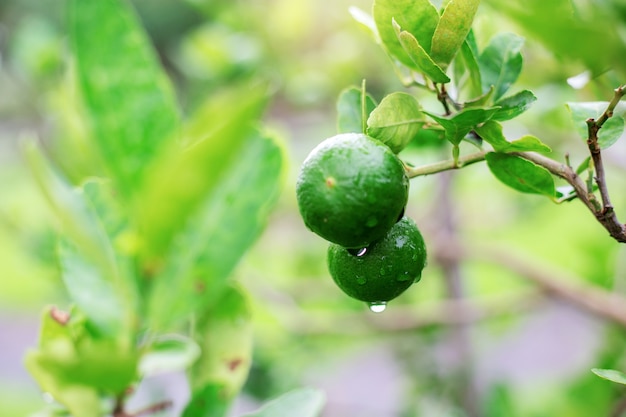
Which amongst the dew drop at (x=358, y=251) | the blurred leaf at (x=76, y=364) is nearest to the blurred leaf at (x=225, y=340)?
the blurred leaf at (x=76, y=364)

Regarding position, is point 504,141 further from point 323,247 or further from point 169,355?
point 323,247

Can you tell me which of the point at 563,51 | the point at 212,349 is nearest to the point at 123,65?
the point at 212,349

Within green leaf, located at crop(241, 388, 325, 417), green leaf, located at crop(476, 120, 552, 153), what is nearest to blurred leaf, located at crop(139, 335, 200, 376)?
green leaf, located at crop(241, 388, 325, 417)

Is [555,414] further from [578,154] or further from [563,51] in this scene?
[563,51]

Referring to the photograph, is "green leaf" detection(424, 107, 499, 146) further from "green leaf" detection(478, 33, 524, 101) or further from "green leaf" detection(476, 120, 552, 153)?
"green leaf" detection(478, 33, 524, 101)

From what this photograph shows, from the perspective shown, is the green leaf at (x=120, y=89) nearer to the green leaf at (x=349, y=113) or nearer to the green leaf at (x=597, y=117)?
the green leaf at (x=349, y=113)

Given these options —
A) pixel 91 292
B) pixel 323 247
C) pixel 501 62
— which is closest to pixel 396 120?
pixel 501 62
